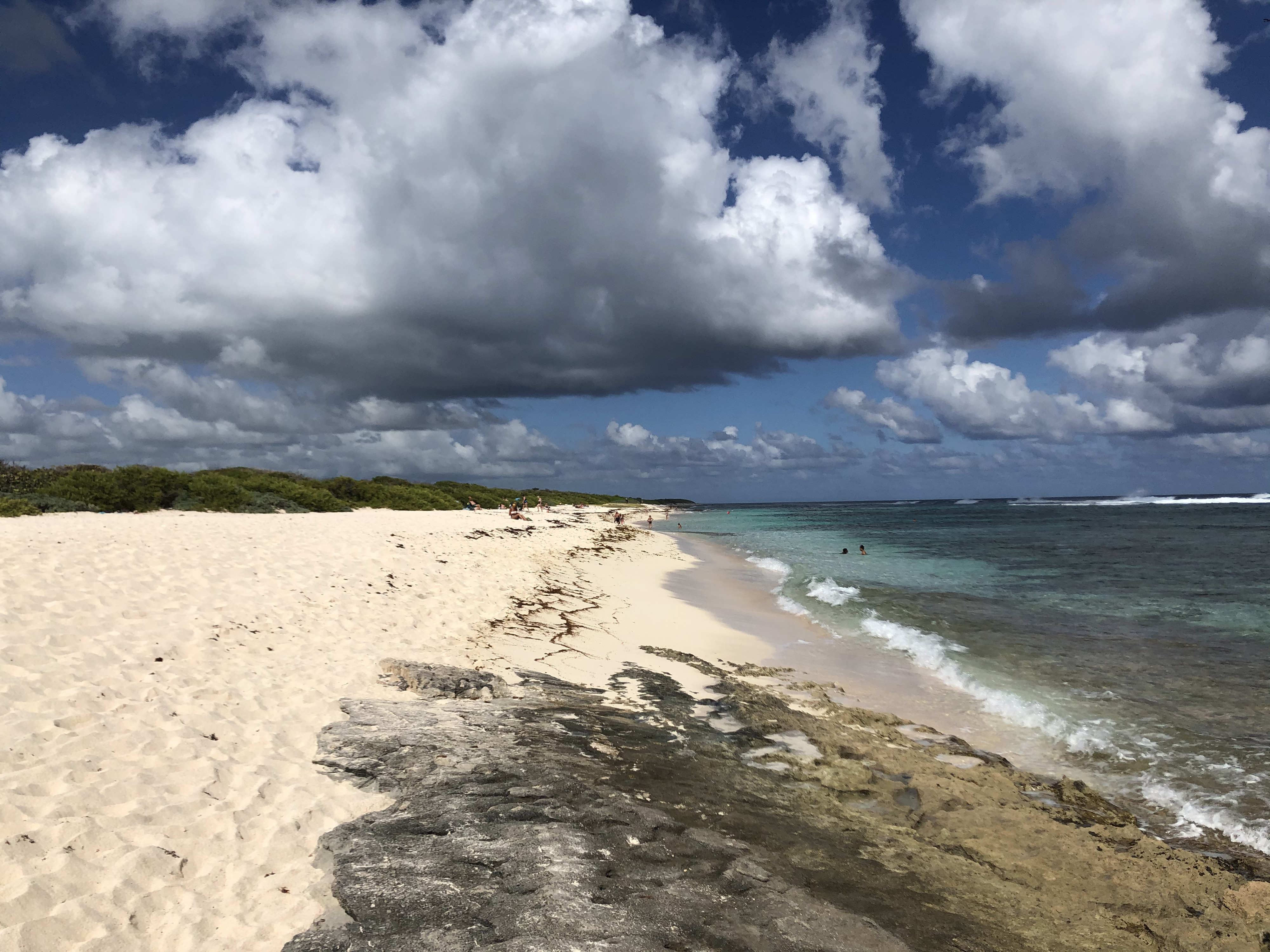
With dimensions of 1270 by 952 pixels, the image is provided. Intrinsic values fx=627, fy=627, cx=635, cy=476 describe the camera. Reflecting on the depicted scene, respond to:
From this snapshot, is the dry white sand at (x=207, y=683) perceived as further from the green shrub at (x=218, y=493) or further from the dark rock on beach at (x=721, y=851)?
the green shrub at (x=218, y=493)

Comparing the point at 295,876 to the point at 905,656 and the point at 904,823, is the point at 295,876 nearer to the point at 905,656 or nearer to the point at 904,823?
the point at 904,823

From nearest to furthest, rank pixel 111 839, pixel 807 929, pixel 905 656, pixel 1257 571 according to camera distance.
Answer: pixel 807 929 < pixel 111 839 < pixel 905 656 < pixel 1257 571

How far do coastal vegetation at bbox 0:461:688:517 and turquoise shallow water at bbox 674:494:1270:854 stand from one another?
25.7 metres

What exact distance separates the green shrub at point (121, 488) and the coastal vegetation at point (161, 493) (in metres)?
0.03

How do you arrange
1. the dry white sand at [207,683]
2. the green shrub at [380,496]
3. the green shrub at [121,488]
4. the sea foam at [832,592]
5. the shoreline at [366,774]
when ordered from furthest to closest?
the green shrub at [380,496]
the green shrub at [121,488]
the sea foam at [832,592]
the shoreline at [366,774]
the dry white sand at [207,683]

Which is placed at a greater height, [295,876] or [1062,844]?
[295,876]

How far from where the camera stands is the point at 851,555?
34938mm

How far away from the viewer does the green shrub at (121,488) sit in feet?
88.0

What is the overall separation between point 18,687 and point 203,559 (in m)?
6.49

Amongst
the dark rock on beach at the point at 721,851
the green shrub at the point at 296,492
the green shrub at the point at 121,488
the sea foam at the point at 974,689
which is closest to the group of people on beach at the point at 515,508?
the green shrub at the point at 296,492

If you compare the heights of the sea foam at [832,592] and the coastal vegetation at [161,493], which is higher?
the coastal vegetation at [161,493]

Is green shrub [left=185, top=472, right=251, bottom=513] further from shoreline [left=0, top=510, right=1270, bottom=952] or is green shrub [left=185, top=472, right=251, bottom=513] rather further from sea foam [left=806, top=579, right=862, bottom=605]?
sea foam [left=806, top=579, right=862, bottom=605]

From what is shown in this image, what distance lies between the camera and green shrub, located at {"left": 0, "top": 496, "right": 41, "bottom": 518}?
808 inches

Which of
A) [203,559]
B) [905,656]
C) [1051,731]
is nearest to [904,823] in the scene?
[1051,731]
